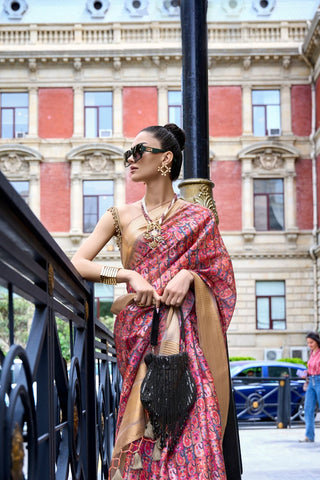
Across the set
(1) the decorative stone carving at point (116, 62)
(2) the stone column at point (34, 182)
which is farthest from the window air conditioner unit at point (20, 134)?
(1) the decorative stone carving at point (116, 62)

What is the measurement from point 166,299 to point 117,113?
1163 inches

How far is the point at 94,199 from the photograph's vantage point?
32312 millimetres

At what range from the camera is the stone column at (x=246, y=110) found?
32281 millimetres

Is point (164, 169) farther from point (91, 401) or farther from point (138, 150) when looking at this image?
point (91, 401)

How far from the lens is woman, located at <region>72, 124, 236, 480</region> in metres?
3.09

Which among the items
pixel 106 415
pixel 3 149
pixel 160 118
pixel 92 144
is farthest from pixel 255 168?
pixel 106 415

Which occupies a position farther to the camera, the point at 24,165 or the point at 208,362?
the point at 24,165

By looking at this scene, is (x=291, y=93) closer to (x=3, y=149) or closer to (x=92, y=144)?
(x=92, y=144)

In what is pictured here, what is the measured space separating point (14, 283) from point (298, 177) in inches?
1210

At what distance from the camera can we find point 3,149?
32156mm

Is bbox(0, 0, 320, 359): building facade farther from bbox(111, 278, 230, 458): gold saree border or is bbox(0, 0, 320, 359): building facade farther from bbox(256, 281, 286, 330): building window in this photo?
bbox(111, 278, 230, 458): gold saree border

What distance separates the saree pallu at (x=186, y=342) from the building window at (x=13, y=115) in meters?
29.8

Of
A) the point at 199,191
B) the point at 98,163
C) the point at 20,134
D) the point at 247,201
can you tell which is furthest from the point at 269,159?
the point at 199,191

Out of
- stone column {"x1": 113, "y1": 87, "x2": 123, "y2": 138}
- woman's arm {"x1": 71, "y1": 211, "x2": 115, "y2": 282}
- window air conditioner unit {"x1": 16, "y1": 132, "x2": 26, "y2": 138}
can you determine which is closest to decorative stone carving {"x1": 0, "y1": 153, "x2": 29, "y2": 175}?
window air conditioner unit {"x1": 16, "y1": 132, "x2": 26, "y2": 138}
